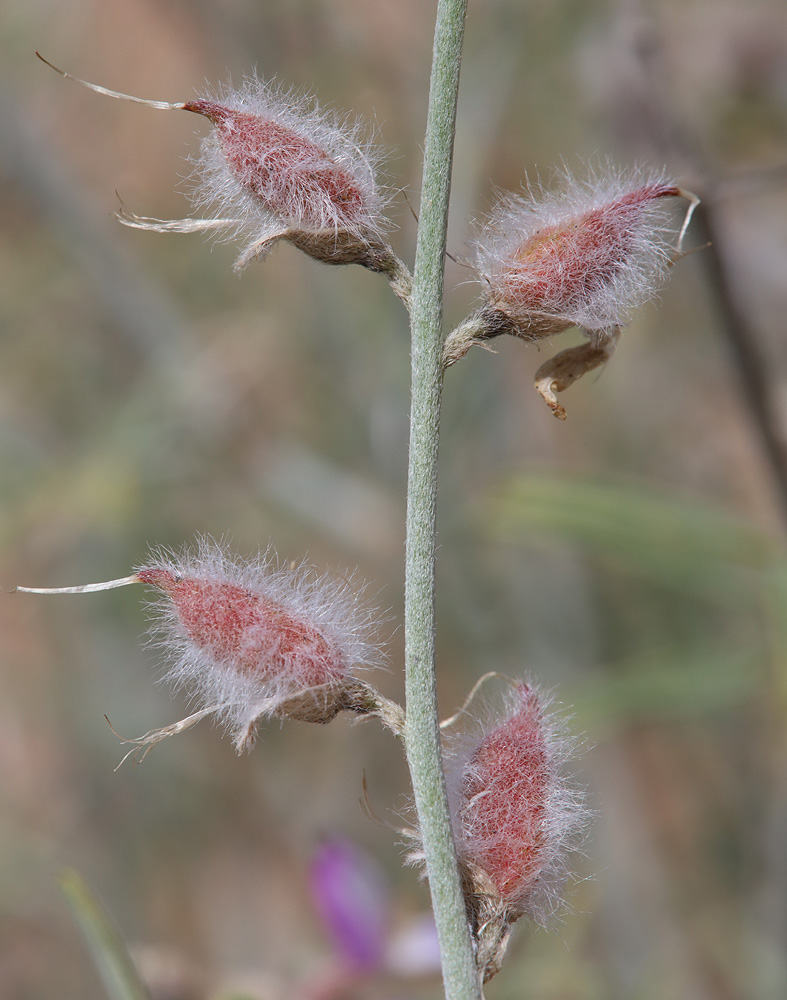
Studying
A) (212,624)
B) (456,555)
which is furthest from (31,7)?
(212,624)

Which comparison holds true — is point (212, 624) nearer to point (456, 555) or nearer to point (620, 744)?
point (456, 555)

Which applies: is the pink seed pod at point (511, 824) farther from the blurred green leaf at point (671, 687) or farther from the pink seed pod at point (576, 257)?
the blurred green leaf at point (671, 687)

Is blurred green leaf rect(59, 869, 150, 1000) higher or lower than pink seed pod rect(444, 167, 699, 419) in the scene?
lower

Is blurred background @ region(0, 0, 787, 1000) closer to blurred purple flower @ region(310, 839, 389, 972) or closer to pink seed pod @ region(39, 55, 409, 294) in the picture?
blurred purple flower @ region(310, 839, 389, 972)

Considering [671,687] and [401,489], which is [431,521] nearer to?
[671,687]

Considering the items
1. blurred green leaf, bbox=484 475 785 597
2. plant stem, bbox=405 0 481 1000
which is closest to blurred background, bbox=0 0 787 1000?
blurred green leaf, bbox=484 475 785 597
